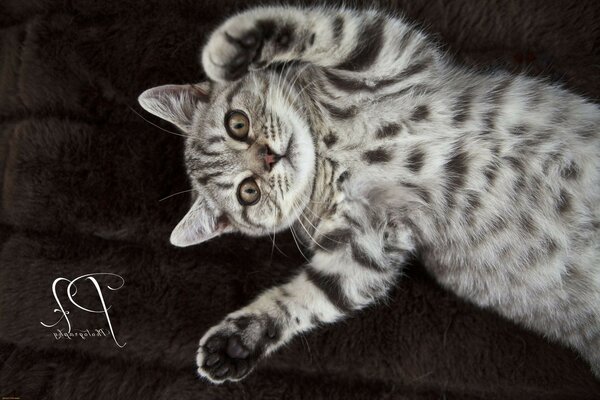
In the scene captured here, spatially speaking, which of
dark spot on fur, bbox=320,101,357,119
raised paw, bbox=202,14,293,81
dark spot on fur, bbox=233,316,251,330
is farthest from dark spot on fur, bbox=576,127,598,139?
dark spot on fur, bbox=233,316,251,330

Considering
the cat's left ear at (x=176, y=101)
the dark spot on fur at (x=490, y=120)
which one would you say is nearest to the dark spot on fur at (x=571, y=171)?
the dark spot on fur at (x=490, y=120)

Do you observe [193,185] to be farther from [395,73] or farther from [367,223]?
[395,73]

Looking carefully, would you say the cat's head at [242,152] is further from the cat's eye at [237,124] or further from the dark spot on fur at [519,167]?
the dark spot on fur at [519,167]

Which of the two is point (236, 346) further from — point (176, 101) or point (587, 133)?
point (587, 133)

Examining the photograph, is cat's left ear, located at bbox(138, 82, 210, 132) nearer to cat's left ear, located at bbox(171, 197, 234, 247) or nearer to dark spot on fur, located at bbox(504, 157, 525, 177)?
cat's left ear, located at bbox(171, 197, 234, 247)

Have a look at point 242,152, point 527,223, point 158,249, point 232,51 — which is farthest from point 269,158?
point 527,223

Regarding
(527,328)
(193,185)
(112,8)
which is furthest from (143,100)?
(527,328)
